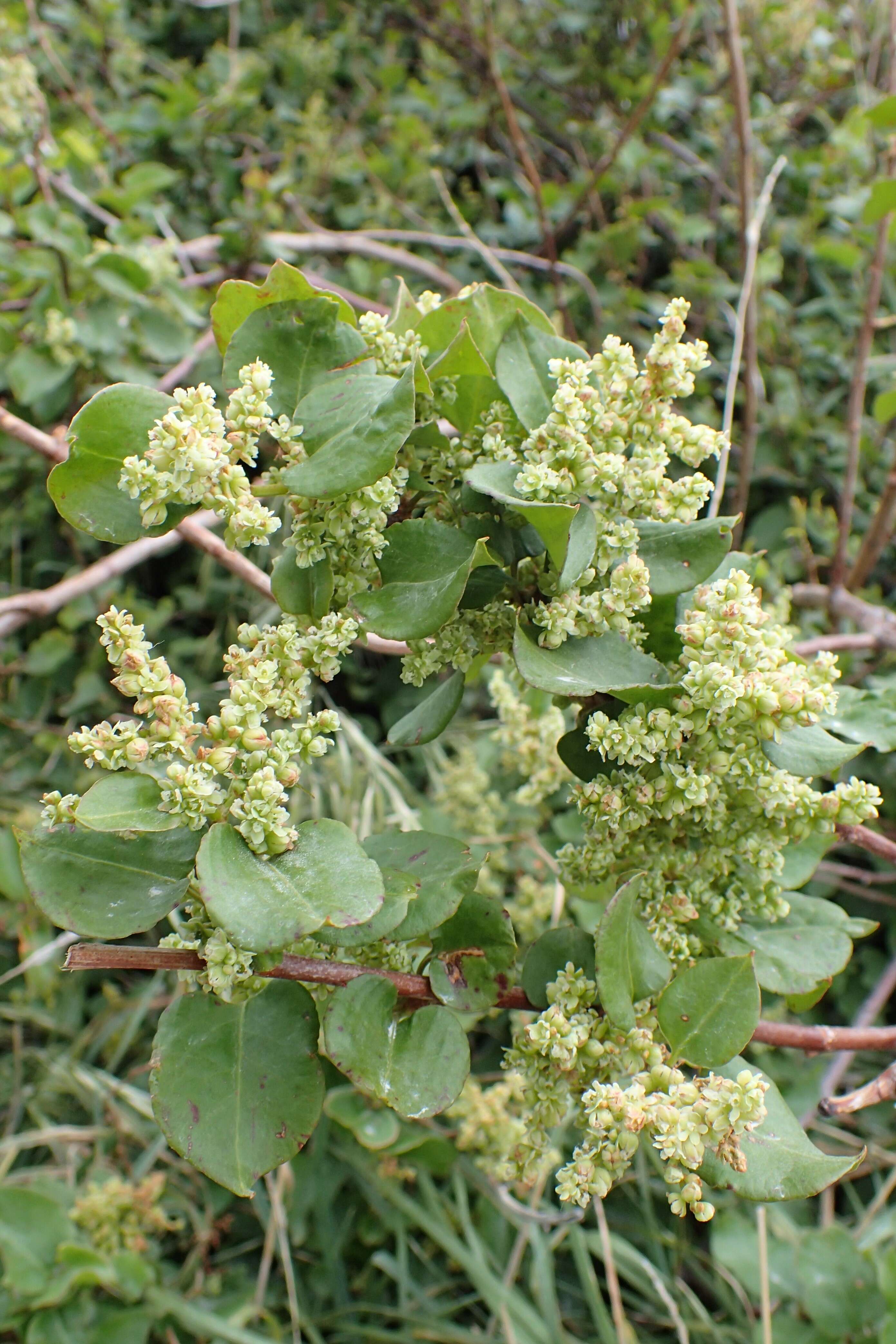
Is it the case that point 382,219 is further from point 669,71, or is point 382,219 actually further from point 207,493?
point 207,493

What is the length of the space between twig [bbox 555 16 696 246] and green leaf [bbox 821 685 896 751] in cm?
126

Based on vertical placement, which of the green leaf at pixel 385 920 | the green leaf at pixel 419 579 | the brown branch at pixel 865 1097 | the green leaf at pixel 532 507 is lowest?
the brown branch at pixel 865 1097

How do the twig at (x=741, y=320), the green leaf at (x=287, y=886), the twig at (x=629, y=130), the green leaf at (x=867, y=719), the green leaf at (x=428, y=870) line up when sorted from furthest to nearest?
the twig at (x=629, y=130) → the twig at (x=741, y=320) → the green leaf at (x=867, y=719) → the green leaf at (x=428, y=870) → the green leaf at (x=287, y=886)

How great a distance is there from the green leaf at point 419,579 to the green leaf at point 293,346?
9cm

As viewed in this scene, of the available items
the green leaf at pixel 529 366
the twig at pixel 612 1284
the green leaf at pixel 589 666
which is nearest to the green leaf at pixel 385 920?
the green leaf at pixel 589 666

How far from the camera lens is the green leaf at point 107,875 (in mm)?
430

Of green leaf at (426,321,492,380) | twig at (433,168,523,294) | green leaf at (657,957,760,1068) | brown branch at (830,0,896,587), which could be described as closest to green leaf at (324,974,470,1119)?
green leaf at (657,957,760,1068)

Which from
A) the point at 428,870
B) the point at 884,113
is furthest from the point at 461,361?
the point at 884,113

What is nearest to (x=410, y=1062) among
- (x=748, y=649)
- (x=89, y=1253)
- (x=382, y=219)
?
(x=748, y=649)

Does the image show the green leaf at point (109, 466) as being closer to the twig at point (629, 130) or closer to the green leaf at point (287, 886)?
the green leaf at point (287, 886)

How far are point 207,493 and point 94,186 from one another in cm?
146

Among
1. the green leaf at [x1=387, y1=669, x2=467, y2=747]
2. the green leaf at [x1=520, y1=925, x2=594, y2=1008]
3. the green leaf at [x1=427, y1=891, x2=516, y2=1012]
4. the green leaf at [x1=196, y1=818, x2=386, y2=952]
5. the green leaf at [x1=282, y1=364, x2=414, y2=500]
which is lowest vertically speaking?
the green leaf at [x1=520, y1=925, x2=594, y2=1008]

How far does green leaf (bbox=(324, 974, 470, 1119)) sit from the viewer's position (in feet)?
1.52

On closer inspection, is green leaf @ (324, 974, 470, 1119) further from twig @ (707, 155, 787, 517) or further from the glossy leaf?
twig @ (707, 155, 787, 517)
